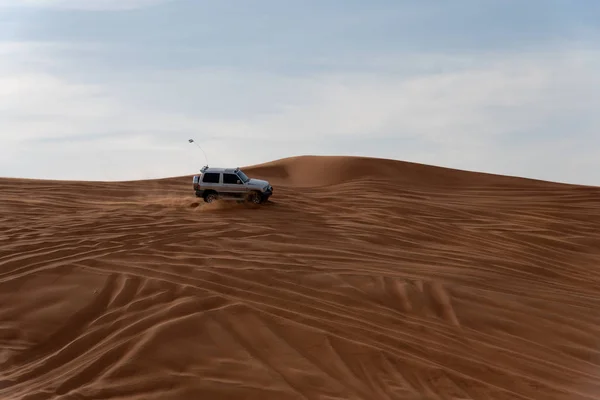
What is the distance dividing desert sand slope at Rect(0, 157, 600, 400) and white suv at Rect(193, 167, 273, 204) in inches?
48.9

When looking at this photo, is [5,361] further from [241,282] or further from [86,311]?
[241,282]

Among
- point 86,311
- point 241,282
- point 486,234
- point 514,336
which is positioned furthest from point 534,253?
point 86,311

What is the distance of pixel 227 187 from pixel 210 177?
21.3 inches

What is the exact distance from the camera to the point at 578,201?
2209cm

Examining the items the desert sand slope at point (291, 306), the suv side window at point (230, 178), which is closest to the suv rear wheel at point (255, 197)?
the suv side window at point (230, 178)

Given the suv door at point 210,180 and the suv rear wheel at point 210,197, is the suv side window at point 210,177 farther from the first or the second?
the suv rear wheel at point 210,197

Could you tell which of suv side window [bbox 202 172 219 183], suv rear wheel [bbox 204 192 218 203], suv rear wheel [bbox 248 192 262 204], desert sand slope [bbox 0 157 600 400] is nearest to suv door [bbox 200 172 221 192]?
suv side window [bbox 202 172 219 183]

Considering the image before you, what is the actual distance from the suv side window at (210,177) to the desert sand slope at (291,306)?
161cm

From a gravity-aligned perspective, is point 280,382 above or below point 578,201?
below

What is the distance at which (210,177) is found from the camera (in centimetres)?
1952

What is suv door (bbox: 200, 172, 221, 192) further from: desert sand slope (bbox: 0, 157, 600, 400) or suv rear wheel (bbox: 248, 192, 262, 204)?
desert sand slope (bbox: 0, 157, 600, 400)

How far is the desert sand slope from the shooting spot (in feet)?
26.1

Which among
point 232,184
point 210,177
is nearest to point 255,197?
point 232,184

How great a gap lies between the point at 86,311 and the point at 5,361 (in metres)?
1.42
